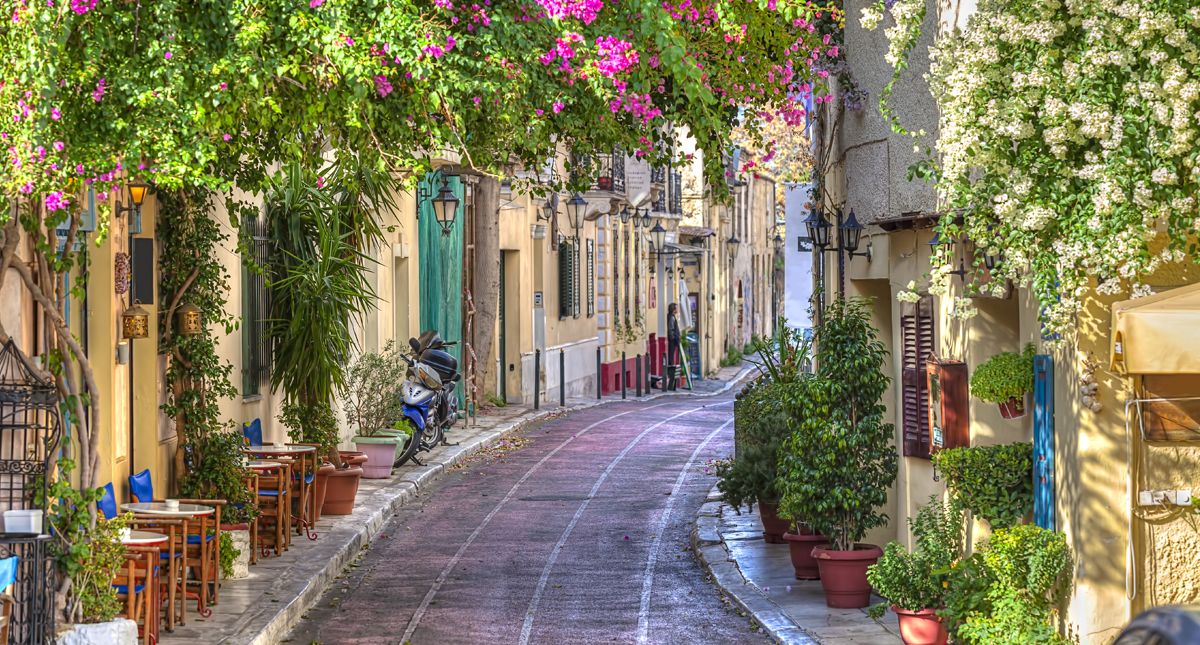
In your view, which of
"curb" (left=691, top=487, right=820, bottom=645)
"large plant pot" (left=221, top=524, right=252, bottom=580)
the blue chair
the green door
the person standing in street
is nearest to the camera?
"curb" (left=691, top=487, right=820, bottom=645)

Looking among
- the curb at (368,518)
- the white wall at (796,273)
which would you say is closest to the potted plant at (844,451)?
the curb at (368,518)

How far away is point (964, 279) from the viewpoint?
10930 millimetres

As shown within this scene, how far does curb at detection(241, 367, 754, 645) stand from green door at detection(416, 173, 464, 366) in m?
2.03

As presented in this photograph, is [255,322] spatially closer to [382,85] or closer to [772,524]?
[772,524]

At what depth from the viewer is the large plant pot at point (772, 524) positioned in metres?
15.0

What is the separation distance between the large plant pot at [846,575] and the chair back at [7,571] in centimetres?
569

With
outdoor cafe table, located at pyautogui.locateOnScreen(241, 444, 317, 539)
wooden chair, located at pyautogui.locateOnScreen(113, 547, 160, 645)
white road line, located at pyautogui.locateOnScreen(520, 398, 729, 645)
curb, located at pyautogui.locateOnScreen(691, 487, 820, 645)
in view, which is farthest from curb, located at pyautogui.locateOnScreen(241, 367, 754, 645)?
curb, located at pyautogui.locateOnScreen(691, 487, 820, 645)

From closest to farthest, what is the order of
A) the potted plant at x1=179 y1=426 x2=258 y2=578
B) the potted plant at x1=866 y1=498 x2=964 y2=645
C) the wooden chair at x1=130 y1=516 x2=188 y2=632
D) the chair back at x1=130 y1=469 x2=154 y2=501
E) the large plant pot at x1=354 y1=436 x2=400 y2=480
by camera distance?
the potted plant at x1=866 y1=498 x2=964 y2=645
the wooden chair at x1=130 y1=516 x2=188 y2=632
the chair back at x1=130 y1=469 x2=154 y2=501
the potted plant at x1=179 y1=426 x2=258 y2=578
the large plant pot at x1=354 y1=436 x2=400 y2=480

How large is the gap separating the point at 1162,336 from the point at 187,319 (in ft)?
27.8

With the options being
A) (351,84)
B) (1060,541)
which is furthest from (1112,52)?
(351,84)

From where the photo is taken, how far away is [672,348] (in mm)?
46031

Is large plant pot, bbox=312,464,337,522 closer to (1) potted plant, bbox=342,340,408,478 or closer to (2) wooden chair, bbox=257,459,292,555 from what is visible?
(2) wooden chair, bbox=257,459,292,555

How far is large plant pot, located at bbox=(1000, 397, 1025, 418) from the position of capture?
10.1 meters

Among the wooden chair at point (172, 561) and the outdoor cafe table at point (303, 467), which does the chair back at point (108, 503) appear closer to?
the wooden chair at point (172, 561)
